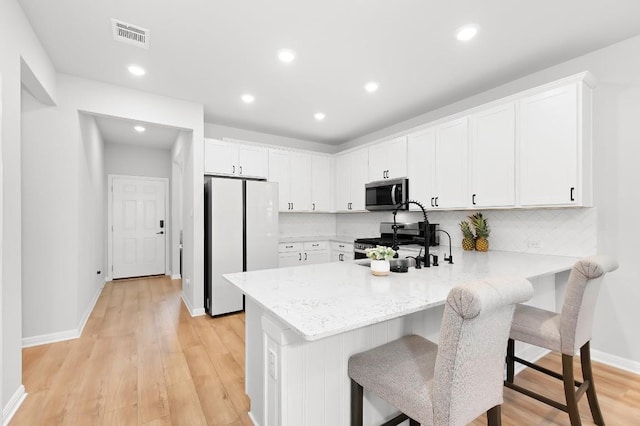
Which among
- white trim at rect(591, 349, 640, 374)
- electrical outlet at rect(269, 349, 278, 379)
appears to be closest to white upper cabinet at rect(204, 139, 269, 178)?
electrical outlet at rect(269, 349, 278, 379)

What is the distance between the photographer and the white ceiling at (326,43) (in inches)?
80.0

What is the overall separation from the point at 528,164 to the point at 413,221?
67.5 inches

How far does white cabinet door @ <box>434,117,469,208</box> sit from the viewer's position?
3213 mm

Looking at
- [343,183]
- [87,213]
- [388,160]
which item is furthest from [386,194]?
[87,213]

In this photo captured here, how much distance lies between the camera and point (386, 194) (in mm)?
4090

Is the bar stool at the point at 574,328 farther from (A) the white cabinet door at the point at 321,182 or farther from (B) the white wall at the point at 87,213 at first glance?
(B) the white wall at the point at 87,213

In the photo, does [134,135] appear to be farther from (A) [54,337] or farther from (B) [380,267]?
(B) [380,267]

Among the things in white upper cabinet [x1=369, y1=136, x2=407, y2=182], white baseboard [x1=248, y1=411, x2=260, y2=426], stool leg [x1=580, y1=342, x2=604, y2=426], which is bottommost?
white baseboard [x1=248, y1=411, x2=260, y2=426]

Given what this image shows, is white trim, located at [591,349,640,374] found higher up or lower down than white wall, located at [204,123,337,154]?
lower down

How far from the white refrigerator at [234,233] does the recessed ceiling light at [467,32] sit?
8.97ft

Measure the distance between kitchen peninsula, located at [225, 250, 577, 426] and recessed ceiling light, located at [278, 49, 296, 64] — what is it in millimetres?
1884

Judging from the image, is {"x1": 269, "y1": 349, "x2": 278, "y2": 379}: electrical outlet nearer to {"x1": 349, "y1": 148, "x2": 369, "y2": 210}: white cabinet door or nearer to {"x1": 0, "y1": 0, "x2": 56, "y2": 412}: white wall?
{"x1": 0, "y1": 0, "x2": 56, "y2": 412}: white wall

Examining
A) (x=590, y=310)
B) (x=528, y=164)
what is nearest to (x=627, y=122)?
(x=528, y=164)

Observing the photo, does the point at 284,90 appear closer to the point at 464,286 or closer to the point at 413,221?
the point at 413,221
